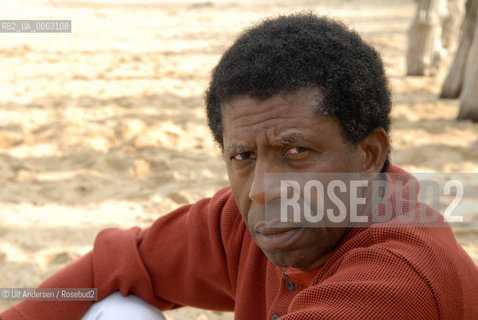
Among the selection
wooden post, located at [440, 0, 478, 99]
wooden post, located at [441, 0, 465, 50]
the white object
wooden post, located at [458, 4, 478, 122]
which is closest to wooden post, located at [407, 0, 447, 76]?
wooden post, located at [440, 0, 478, 99]

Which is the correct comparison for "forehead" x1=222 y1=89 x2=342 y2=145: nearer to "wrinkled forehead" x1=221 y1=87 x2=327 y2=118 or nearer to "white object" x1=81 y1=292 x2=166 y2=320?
"wrinkled forehead" x1=221 y1=87 x2=327 y2=118

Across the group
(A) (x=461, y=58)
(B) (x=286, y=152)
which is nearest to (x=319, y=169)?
(B) (x=286, y=152)

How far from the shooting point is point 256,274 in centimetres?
176

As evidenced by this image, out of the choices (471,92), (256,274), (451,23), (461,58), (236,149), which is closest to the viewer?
(236,149)

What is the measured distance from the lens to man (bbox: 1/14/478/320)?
120cm

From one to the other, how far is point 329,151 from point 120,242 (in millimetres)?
918

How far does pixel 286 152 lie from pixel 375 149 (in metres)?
0.29

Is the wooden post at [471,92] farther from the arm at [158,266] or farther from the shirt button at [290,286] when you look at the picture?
the shirt button at [290,286]

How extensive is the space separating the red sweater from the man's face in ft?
0.30

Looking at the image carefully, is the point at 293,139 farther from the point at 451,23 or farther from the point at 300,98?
the point at 451,23

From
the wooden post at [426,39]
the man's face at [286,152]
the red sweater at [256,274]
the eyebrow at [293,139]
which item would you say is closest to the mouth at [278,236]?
the man's face at [286,152]

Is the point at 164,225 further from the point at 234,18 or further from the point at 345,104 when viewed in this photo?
the point at 234,18

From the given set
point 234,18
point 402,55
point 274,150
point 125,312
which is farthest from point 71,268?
point 234,18

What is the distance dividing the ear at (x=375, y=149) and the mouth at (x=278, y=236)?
0.92ft
